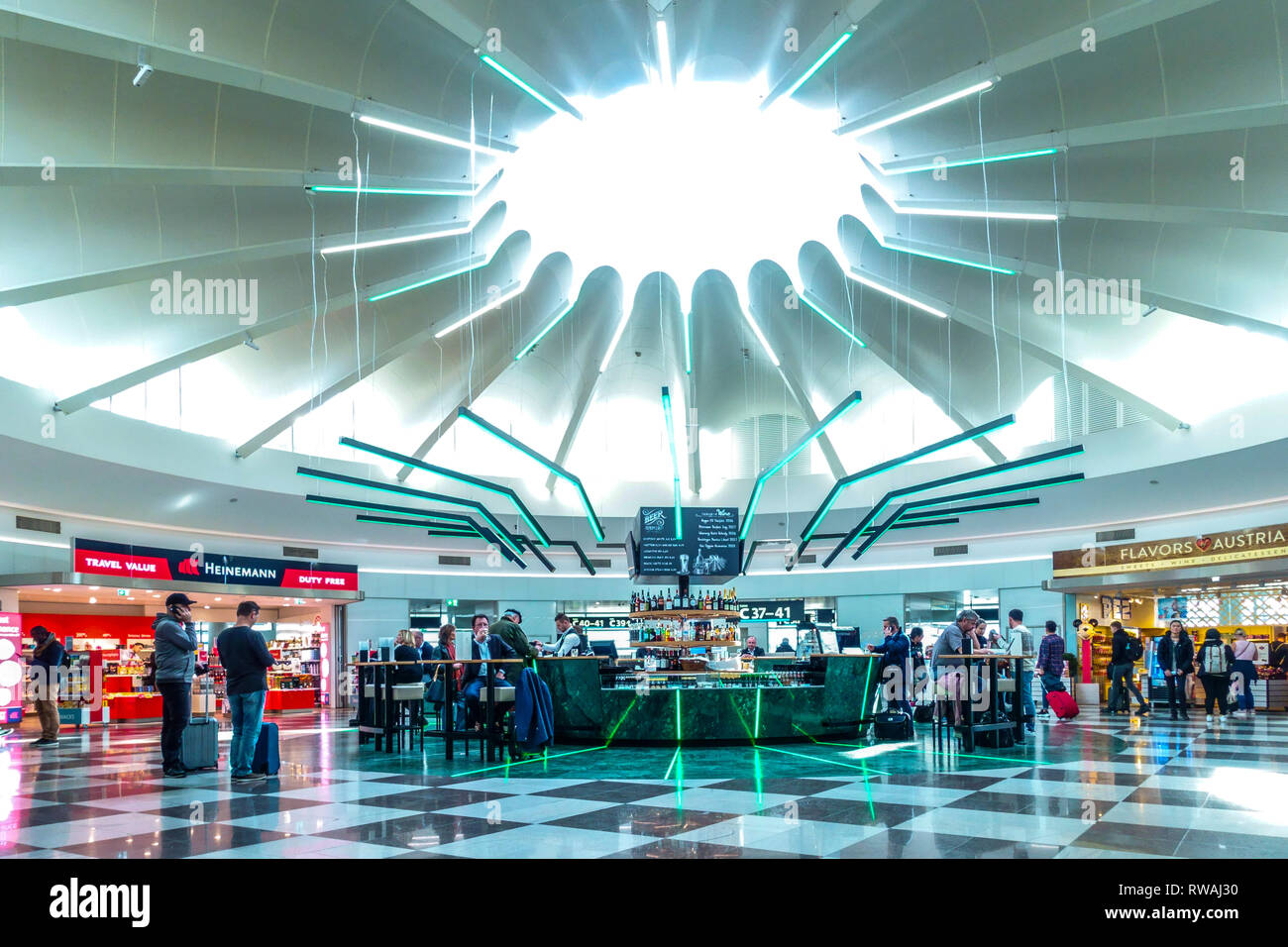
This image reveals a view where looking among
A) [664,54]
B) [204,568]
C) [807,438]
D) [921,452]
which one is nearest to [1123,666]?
[921,452]

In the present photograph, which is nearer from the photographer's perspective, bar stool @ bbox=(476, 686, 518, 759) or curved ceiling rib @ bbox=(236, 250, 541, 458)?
bar stool @ bbox=(476, 686, 518, 759)

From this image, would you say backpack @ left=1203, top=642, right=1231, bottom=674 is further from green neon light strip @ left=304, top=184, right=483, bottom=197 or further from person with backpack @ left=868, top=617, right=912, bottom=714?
green neon light strip @ left=304, top=184, right=483, bottom=197

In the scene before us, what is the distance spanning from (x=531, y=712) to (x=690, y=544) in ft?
28.7

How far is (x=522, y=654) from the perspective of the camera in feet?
32.9

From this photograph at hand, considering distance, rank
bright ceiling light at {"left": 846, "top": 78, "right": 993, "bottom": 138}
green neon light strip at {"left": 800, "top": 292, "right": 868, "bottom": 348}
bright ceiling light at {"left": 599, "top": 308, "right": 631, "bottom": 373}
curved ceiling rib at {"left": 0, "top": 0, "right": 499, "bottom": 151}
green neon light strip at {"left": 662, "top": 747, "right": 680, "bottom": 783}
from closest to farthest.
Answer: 1. green neon light strip at {"left": 662, "top": 747, "right": 680, "bottom": 783}
2. curved ceiling rib at {"left": 0, "top": 0, "right": 499, "bottom": 151}
3. bright ceiling light at {"left": 846, "top": 78, "right": 993, "bottom": 138}
4. green neon light strip at {"left": 800, "top": 292, "right": 868, "bottom": 348}
5. bright ceiling light at {"left": 599, "top": 308, "right": 631, "bottom": 373}

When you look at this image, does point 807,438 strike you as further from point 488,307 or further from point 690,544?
point 488,307

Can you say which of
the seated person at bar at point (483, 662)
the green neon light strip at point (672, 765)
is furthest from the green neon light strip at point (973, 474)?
the seated person at bar at point (483, 662)

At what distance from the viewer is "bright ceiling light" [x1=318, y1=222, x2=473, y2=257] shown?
12.6 m

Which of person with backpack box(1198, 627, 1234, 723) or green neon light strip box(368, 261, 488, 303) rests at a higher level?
green neon light strip box(368, 261, 488, 303)

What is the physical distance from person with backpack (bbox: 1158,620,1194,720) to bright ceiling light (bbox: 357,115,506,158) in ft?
42.6

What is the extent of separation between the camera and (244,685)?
318 inches

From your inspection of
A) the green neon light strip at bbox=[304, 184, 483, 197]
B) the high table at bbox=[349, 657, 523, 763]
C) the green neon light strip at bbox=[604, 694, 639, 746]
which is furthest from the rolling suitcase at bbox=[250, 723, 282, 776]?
the green neon light strip at bbox=[304, 184, 483, 197]

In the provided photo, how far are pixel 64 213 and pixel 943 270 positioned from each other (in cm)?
1246

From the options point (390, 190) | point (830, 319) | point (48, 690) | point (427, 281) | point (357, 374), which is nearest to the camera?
point (390, 190)
